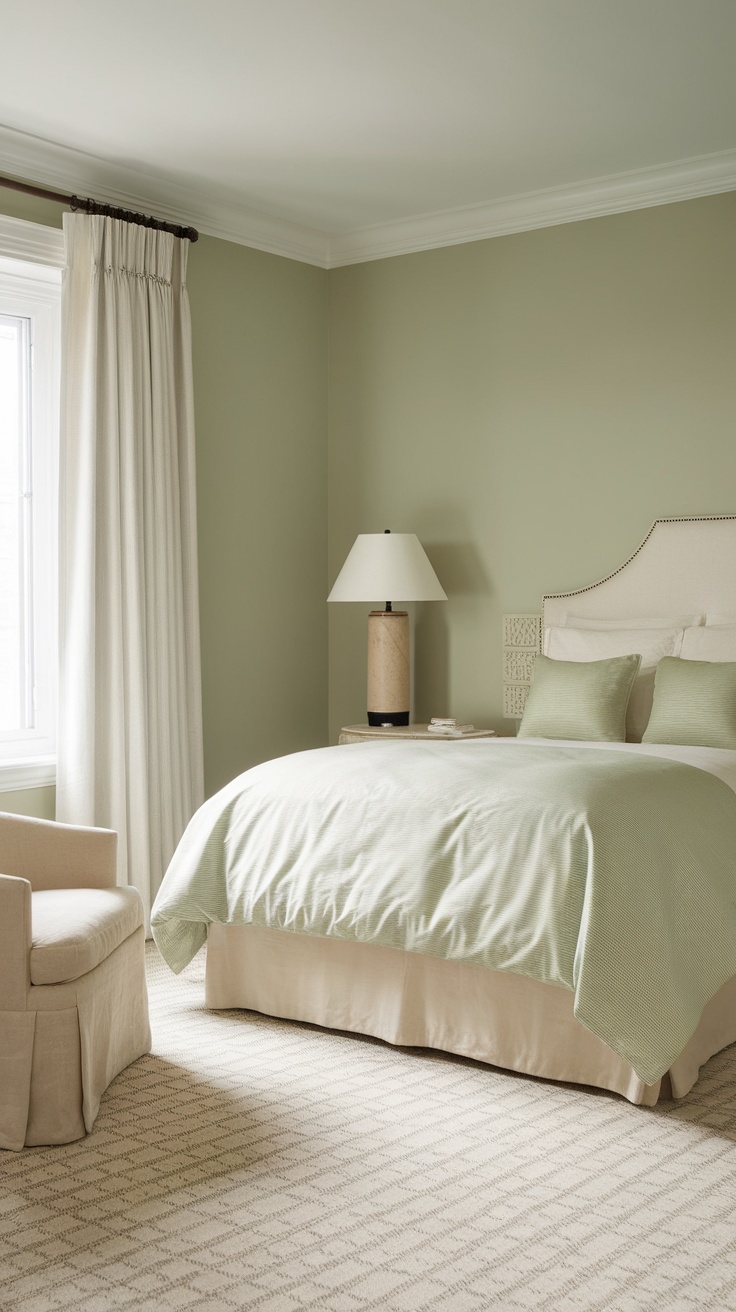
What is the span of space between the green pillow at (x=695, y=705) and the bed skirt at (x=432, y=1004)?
0.93 m

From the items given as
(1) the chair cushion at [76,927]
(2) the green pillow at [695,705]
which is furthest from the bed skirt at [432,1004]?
(2) the green pillow at [695,705]

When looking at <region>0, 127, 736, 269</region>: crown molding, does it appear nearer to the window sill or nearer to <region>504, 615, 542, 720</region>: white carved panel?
<region>504, 615, 542, 720</region>: white carved panel

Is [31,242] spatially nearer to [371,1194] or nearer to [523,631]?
[523,631]

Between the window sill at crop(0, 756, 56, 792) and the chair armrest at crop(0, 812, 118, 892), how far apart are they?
42.5 inches

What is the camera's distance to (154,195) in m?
4.88

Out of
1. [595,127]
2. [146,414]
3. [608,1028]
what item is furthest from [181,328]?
[608,1028]

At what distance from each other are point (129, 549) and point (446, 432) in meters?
1.65

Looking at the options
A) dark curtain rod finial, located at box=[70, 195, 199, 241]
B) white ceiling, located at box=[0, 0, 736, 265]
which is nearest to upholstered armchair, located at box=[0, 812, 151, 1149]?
white ceiling, located at box=[0, 0, 736, 265]

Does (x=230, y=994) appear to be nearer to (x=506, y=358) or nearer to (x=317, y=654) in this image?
(x=317, y=654)

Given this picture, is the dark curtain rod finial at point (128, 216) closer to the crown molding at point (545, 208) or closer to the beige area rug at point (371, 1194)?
the crown molding at point (545, 208)

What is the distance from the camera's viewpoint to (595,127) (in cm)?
434

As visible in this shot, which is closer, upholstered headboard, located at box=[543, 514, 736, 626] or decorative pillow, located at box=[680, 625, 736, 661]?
decorative pillow, located at box=[680, 625, 736, 661]

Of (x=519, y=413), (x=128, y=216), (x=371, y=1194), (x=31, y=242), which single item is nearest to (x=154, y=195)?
(x=128, y=216)

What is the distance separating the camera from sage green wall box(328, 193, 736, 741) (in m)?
4.79
